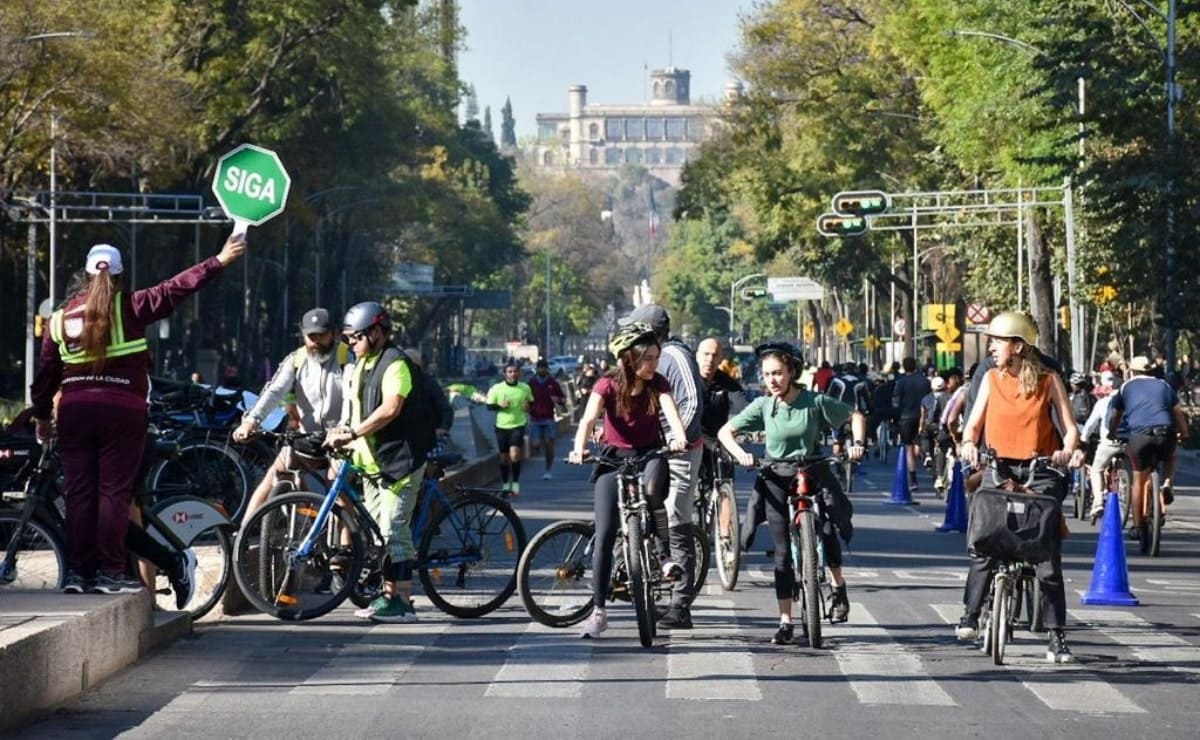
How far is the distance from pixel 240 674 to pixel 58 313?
2.04 metres

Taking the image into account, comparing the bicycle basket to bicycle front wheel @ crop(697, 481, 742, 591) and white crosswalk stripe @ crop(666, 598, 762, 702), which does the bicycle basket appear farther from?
bicycle front wheel @ crop(697, 481, 742, 591)

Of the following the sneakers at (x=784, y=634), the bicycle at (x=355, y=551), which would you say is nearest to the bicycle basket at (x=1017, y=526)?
the sneakers at (x=784, y=634)

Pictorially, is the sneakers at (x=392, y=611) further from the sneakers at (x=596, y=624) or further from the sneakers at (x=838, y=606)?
the sneakers at (x=838, y=606)

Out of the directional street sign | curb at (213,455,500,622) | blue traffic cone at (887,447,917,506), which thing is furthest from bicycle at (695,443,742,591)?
the directional street sign

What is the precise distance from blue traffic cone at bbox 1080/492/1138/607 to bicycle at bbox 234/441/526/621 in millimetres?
3809

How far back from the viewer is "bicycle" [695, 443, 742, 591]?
16875 mm

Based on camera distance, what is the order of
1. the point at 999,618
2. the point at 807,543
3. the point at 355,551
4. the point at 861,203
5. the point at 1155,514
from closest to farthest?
the point at 999,618 < the point at 807,543 < the point at 355,551 < the point at 1155,514 < the point at 861,203

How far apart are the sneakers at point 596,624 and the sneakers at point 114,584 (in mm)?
2377

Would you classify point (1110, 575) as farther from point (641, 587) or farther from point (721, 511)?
point (641, 587)

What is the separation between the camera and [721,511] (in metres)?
17.3

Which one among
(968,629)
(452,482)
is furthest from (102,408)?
(452,482)

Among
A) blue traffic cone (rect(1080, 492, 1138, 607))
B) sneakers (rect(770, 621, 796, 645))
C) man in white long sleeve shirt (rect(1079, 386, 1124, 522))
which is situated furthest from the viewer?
man in white long sleeve shirt (rect(1079, 386, 1124, 522))

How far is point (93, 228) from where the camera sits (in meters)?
60.9

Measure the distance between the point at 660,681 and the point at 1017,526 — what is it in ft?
6.62
